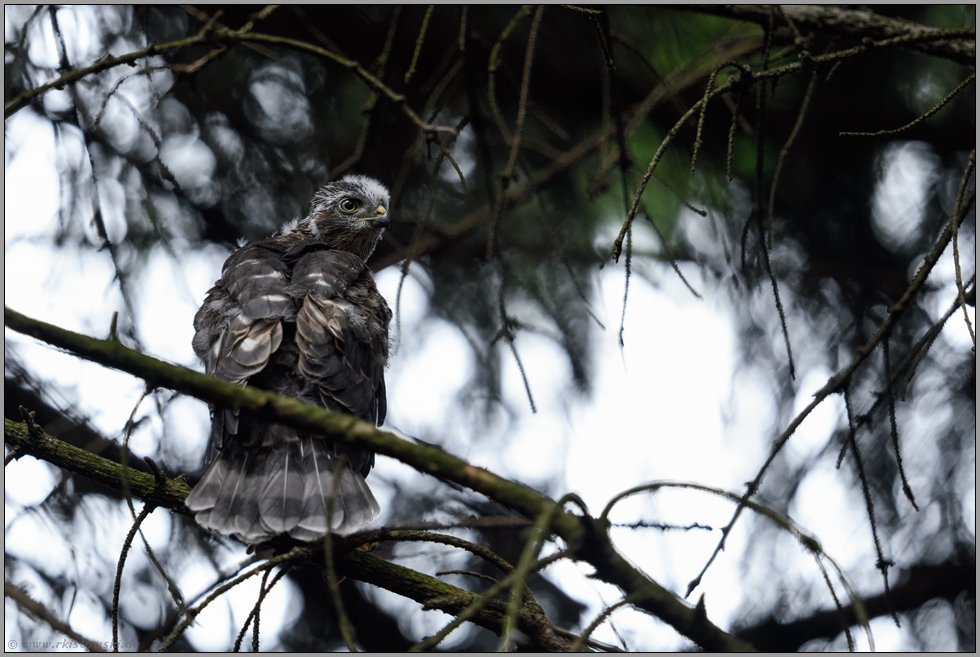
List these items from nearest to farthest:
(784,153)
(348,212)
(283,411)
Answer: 1. (283,411)
2. (784,153)
3. (348,212)

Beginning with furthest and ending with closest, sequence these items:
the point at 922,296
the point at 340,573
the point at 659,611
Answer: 1. the point at 922,296
2. the point at 340,573
3. the point at 659,611

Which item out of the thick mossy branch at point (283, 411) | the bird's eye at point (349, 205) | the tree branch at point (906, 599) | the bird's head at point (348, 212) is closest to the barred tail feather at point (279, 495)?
the thick mossy branch at point (283, 411)

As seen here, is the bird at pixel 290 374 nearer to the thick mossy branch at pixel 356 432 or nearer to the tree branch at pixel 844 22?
the thick mossy branch at pixel 356 432

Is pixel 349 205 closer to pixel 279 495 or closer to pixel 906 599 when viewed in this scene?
pixel 279 495

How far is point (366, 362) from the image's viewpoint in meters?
3.47

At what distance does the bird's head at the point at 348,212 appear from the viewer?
A: 496 cm

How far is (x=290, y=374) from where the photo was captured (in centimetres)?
314

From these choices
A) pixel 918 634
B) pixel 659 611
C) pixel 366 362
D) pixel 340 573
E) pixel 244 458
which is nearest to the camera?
pixel 659 611

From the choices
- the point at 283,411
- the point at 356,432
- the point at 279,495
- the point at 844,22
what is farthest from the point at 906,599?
the point at 283,411

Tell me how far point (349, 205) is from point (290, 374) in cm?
215

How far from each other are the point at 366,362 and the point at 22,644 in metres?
1.80

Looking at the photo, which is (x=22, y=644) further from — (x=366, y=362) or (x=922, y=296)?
(x=922, y=296)

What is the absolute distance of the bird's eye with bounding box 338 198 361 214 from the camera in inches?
197

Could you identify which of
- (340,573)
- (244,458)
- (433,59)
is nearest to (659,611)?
(340,573)
